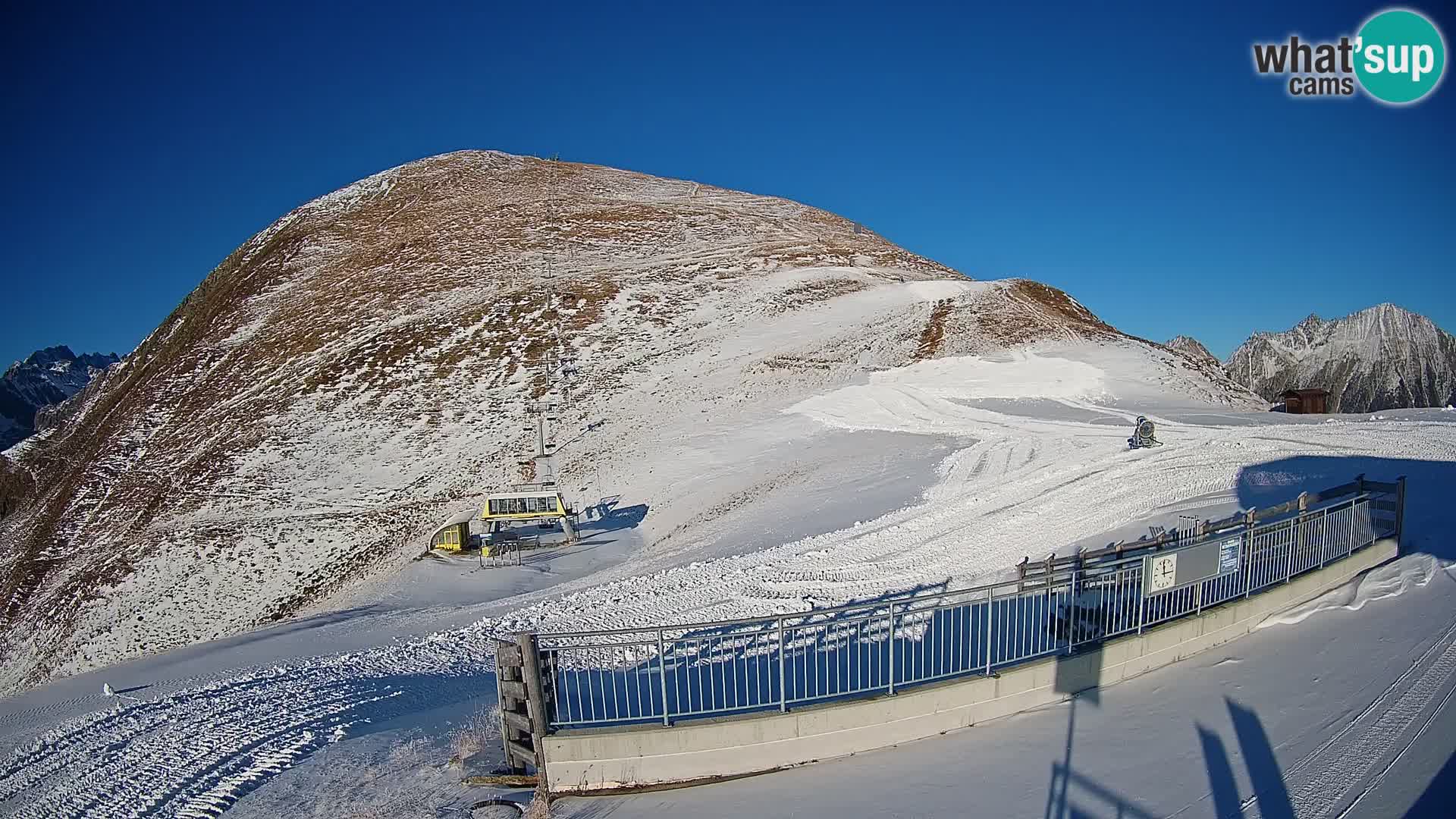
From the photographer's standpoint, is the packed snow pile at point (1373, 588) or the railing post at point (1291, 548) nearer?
the packed snow pile at point (1373, 588)

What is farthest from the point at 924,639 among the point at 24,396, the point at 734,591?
the point at 24,396

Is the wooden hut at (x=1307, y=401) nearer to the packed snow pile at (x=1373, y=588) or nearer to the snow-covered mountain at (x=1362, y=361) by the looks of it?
the packed snow pile at (x=1373, y=588)

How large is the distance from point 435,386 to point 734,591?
30738 mm

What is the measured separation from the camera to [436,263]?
54812 mm

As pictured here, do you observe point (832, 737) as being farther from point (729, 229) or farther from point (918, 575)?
point (729, 229)

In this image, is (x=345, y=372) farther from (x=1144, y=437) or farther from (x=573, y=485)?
(x=1144, y=437)

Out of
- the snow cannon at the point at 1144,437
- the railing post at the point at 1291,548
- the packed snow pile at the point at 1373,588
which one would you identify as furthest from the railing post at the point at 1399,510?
the snow cannon at the point at 1144,437

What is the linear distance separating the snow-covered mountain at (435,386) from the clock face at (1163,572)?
11.6 meters

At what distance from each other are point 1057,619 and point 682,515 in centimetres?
1776

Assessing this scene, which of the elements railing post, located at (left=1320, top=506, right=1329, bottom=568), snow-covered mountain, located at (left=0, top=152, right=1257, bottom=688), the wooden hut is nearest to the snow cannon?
snow-covered mountain, located at (left=0, top=152, right=1257, bottom=688)

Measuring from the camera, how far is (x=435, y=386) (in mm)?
40656

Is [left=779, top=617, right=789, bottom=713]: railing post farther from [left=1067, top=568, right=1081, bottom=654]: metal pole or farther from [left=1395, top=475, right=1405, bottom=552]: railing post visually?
[left=1395, top=475, right=1405, bottom=552]: railing post

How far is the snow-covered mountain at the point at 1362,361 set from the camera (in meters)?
137

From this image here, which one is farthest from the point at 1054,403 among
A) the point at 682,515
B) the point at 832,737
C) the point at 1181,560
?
the point at 832,737
